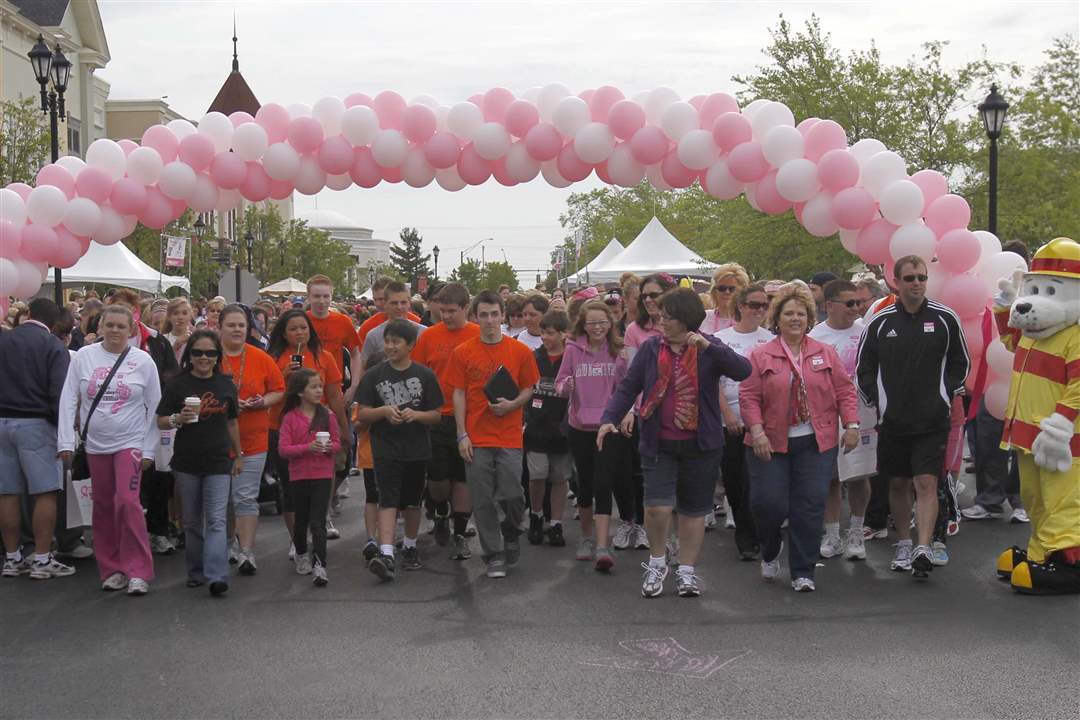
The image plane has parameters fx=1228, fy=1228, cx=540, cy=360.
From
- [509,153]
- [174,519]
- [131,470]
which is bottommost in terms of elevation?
[174,519]

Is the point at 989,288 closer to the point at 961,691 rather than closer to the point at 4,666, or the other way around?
the point at 961,691

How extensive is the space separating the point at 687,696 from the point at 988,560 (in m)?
3.93

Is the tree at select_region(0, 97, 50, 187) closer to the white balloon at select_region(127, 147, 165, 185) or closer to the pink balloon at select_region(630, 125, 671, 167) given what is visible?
the white balloon at select_region(127, 147, 165, 185)

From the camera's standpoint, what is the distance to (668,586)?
26.0 ft

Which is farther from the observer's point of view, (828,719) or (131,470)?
(131,470)

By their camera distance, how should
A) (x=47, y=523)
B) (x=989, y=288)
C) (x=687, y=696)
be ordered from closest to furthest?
(x=687, y=696) < (x=47, y=523) < (x=989, y=288)

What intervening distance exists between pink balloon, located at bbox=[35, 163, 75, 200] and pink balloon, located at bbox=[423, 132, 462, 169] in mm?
3050

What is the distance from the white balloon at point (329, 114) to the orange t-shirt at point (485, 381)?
335 cm

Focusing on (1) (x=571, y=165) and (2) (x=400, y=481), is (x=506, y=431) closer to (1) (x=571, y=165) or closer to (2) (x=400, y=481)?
(2) (x=400, y=481)

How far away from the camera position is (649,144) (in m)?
10.6

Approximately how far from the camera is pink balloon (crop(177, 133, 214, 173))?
1075 centimetres

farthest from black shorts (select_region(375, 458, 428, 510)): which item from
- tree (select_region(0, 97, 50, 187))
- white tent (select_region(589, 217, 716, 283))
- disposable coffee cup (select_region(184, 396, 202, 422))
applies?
tree (select_region(0, 97, 50, 187))

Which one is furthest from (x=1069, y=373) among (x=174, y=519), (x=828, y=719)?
(x=174, y=519)

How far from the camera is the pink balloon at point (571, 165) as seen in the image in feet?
35.6
